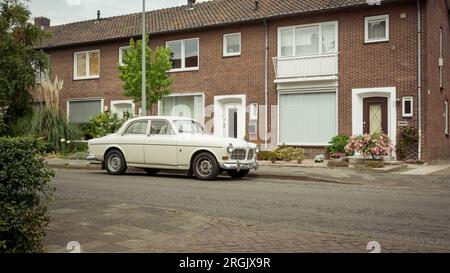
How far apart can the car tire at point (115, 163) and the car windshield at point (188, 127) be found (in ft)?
6.29

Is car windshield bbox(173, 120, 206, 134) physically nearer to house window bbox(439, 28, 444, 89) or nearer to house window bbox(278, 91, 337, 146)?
house window bbox(278, 91, 337, 146)

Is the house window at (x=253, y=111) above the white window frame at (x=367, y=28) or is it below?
below

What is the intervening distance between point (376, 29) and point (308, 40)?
2864mm

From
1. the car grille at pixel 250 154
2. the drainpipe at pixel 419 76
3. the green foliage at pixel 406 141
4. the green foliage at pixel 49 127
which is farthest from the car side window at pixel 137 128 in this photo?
the drainpipe at pixel 419 76

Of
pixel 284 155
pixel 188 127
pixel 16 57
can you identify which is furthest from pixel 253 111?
pixel 16 57

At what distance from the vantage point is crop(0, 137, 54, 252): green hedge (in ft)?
15.2

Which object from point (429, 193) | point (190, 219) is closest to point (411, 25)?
point (429, 193)

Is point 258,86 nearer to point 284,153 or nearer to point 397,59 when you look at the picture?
point 284,153

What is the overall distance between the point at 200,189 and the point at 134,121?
4.56 meters

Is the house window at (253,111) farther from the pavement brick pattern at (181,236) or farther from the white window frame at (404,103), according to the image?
the pavement brick pattern at (181,236)

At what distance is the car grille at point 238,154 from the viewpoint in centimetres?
1355

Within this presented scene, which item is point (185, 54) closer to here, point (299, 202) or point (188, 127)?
point (188, 127)

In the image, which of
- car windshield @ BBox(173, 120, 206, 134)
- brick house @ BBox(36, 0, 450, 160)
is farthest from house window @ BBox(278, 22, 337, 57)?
car windshield @ BBox(173, 120, 206, 134)

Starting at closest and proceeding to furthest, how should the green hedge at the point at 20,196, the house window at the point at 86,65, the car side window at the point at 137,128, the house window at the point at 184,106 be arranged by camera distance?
the green hedge at the point at 20,196
the car side window at the point at 137,128
the house window at the point at 184,106
the house window at the point at 86,65
